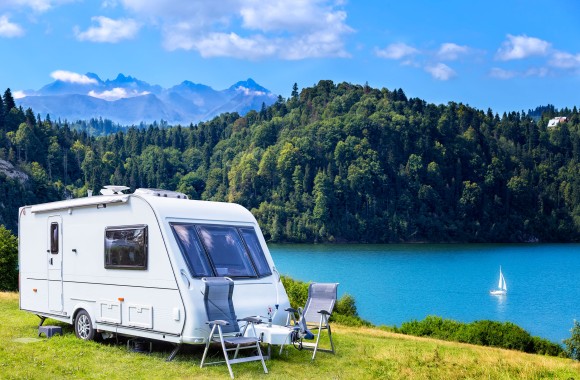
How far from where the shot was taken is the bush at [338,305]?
2161 centimetres

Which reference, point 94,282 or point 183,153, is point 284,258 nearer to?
point 94,282

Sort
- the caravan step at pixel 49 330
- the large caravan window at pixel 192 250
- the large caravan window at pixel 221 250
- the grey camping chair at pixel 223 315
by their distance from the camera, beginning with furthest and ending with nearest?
the caravan step at pixel 49 330 → the large caravan window at pixel 221 250 → the large caravan window at pixel 192 250 → the grey camping chair at pixel 223 315

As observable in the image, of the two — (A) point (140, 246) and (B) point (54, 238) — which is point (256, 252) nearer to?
(A) point (140, 246)

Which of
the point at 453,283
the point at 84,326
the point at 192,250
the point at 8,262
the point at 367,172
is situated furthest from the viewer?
the point at 367,172

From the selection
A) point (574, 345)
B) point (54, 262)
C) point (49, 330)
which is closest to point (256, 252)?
point (54, 262)

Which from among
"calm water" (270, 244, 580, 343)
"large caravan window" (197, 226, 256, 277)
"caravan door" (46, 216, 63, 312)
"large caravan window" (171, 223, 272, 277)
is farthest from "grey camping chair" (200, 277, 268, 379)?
"calm water" (270, 244, 580, 343)

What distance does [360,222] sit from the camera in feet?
399

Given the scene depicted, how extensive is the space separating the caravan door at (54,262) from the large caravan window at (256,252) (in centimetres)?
356

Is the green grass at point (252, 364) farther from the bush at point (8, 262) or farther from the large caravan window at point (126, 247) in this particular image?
the bush at point (8, 262)

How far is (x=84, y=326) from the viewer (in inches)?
478

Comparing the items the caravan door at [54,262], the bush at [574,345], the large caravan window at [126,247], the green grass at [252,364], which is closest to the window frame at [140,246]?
the large caravan window at [126,247]

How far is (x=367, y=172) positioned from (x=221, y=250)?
384 feet

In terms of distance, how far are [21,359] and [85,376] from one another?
1367mm

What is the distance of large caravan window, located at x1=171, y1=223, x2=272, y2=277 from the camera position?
10.7 metres
